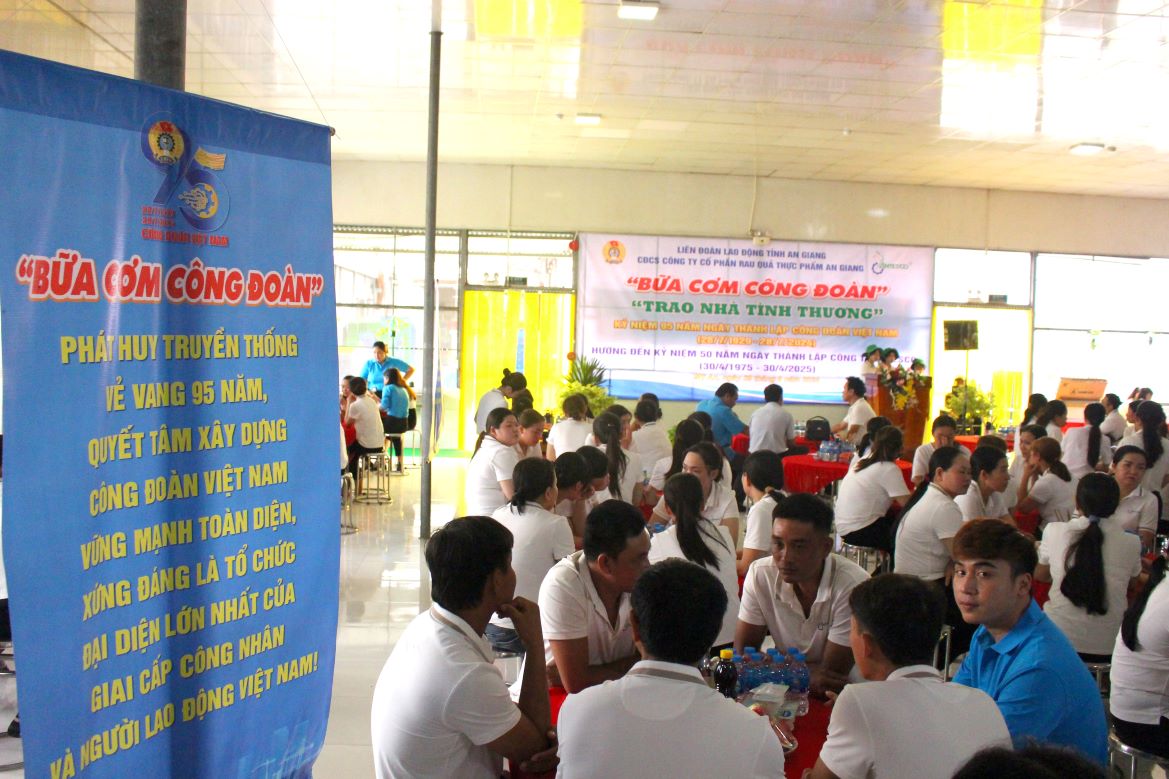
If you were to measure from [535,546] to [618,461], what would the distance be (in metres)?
2.00

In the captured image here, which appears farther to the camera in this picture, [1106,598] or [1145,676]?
[1106,598]

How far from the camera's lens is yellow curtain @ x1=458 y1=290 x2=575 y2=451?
13.0m

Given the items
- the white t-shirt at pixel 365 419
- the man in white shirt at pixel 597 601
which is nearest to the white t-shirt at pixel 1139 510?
the man in white shirt at pixel 597 601

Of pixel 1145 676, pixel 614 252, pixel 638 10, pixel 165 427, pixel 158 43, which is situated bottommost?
pixel 1145 676

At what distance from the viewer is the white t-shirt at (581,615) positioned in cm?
284

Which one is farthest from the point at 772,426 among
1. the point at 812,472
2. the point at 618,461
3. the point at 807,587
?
the point at 807,587

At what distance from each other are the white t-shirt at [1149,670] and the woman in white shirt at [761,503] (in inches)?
54.8

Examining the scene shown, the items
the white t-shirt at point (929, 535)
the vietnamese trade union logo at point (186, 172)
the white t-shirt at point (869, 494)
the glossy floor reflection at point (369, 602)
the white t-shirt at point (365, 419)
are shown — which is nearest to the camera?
the vietnamese trade union logo at point (186, 172)

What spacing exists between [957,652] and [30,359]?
4.10 metres

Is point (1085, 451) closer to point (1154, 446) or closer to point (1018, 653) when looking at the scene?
point (1154, 446)

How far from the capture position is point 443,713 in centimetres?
210

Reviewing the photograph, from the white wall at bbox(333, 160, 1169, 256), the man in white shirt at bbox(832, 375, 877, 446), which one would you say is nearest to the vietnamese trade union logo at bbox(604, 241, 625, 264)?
the white wall at bbox(333, 160, 1169, 256)

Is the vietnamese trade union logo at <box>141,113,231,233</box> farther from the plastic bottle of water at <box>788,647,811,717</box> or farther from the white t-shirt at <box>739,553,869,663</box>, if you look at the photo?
the white t-shirt at <box>739,553,869,663</box>

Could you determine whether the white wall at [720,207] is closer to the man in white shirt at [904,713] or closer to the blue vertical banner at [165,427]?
the blue vertical banner at [165,427]
